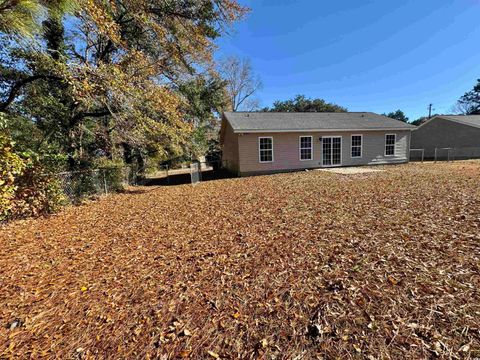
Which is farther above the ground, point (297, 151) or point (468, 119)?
point (468, 119)

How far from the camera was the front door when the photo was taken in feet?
48.9

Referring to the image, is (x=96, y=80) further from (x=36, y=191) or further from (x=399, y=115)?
(x=399, y=115)

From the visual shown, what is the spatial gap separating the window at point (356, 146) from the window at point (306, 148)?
316 centimetres

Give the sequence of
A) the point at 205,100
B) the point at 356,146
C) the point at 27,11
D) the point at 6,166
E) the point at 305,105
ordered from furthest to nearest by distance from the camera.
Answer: the point at 305,105 → the point at 205,100 → the point at 356,146 → the point at 6,166 → the point at 27,11

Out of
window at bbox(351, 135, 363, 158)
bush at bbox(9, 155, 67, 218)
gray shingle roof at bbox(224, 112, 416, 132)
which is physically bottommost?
bush at bbox(9, 155, 67, 218)

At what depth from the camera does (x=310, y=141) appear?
1459 centimetres

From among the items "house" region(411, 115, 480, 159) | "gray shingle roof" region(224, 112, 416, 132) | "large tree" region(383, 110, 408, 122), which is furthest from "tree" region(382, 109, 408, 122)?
"gray shingle roof" region(224, 112, 416, 132)

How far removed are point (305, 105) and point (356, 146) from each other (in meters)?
21.4

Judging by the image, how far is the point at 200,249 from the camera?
12.9 ft

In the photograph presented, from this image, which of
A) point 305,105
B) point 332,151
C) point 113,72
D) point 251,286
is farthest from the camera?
point 305,105

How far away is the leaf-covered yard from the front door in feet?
31.8

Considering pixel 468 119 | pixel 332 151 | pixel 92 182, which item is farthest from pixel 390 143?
pixel 92 182

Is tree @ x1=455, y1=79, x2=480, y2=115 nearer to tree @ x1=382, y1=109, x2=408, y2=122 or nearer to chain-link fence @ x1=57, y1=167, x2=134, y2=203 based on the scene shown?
tree @ x1=382, y1=109, x2=408, y2=122

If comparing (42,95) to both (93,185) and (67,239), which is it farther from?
(67,239)
